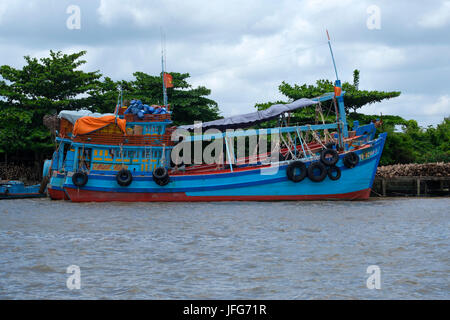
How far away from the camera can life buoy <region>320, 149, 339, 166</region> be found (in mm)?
26438

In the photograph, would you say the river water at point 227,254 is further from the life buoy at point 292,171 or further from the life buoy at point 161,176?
the life buoy at point 161,176

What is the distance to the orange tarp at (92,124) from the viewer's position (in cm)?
2819

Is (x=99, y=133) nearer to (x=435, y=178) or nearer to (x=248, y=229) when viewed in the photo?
(x=248, y=229)

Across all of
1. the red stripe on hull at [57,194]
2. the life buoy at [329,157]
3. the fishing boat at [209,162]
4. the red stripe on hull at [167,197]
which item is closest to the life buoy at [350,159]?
the fishing boat at [209,162]

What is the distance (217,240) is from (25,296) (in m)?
6.47

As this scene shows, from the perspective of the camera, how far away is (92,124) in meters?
28.4

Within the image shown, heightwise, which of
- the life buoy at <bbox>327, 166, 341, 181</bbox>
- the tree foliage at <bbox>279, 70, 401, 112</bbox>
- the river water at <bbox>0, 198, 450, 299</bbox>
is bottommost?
the river water at <bbox>0, 198, 450, 299</bbox>

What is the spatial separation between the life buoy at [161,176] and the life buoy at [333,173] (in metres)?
7.47

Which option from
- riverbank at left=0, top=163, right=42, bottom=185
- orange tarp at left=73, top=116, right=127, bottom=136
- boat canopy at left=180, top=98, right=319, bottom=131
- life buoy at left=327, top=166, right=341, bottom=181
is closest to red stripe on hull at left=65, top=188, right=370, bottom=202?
life buoy at left=327, top=166, right=341, bottom=181

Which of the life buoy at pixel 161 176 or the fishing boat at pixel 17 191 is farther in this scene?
the fishing boat at pixel 17 191

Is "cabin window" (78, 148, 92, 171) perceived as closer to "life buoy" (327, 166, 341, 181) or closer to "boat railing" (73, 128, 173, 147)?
"boat railing" (73, 128, 173, 147)

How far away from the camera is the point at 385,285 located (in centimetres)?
1051

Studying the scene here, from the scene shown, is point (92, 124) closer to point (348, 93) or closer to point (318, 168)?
point (318, 168)
